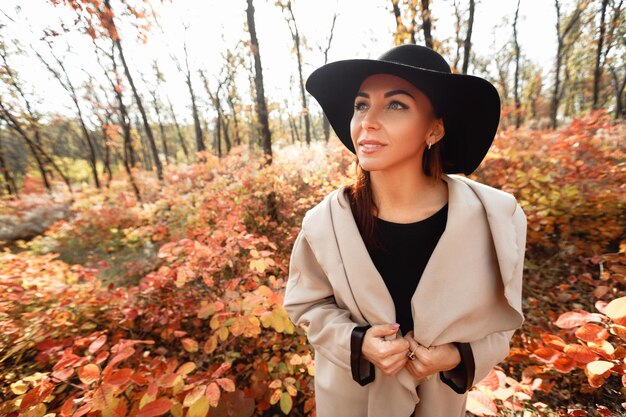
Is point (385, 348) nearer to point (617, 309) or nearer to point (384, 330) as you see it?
point (384, 330)

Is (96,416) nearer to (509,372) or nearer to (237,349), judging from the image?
(237,349)

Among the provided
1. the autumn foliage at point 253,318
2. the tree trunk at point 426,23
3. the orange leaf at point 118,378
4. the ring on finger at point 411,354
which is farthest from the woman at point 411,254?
the tree trunk at point 426,23

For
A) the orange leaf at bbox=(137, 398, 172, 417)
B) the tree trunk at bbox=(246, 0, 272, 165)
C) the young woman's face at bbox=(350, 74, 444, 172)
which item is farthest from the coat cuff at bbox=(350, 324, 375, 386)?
the tree trunk at bbox=(246, 0, 272, 165)

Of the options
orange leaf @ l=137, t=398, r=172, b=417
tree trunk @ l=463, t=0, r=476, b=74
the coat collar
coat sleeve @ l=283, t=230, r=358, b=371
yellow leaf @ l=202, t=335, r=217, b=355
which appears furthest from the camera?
tree trunk @ l=463, t=0, r=476, b=74

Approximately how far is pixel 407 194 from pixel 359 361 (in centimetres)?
85

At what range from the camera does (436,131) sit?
1.33 m

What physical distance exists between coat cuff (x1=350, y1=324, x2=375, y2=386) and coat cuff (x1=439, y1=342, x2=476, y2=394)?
0.36m

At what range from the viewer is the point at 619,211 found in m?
3.65

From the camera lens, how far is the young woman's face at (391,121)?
1.20 meters

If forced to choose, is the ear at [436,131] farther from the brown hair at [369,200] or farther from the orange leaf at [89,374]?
the orange leaf at [89,374]

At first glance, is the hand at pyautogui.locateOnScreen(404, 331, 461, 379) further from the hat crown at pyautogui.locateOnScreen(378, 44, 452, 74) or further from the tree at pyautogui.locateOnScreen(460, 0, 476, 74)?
the tree at pyautogui.locateOnScreen(460, 0, 476, 74)

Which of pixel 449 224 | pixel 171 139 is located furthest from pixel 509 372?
pixel 171 139

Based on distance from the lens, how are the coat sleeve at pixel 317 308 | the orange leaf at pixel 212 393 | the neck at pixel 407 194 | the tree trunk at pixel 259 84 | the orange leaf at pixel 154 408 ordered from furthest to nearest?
the tree trunk at pixel 259 84 < the orange leaf at pixel 212 393 < the orange leaf at pixel 154 408 < the neck at pixel 407 194 < the coat sleeve at pixel 317 308

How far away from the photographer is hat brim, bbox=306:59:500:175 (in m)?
1.14
